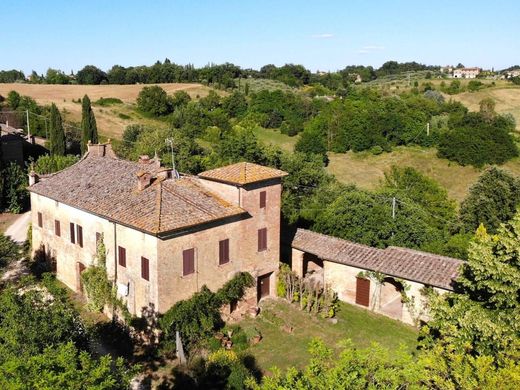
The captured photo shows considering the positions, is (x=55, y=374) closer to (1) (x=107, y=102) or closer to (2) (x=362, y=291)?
Result: (2) (x=362, y=291)

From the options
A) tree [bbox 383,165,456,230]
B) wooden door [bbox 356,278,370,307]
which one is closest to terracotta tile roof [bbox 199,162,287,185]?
wooden door [bbox 356,278,370,307]

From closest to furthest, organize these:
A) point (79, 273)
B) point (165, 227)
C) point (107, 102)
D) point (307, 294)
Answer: point (165, 227) → point (307, 294) → point (79, 273) → point (107, 102)

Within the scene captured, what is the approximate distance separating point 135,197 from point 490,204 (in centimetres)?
2934

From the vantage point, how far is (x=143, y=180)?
93.4 ft

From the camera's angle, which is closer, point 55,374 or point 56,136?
point 55,374

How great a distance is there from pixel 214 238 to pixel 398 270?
10.8m

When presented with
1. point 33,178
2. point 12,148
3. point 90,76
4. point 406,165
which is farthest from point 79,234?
point 90,76

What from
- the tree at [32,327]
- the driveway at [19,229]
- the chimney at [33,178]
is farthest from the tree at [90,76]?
the tree at [32,327]

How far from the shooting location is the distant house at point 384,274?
28016mm

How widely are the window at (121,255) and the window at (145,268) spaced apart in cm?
187

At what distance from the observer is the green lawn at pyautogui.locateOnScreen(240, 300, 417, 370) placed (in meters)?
25.4

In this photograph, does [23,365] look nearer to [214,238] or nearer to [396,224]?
[214,238]

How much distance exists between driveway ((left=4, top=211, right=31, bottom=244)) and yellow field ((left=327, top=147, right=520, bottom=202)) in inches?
1594

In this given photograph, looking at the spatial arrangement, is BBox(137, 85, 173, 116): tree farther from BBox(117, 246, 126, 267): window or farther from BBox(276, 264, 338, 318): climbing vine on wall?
BBox(117, 246, 126, 267): window
